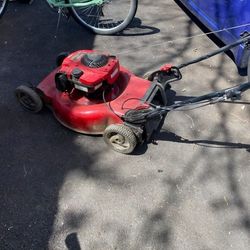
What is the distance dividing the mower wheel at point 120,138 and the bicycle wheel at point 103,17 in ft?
6.81

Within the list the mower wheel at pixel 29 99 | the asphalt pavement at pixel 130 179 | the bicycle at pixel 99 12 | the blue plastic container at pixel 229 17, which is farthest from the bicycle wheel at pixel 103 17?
the mower wheel at pixel 29 99

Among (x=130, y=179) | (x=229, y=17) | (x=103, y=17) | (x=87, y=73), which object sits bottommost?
(x=130, y=179)

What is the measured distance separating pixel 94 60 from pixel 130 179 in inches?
42.6

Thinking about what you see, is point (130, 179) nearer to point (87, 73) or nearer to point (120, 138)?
point (120, 138)

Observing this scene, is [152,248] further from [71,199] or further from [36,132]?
[36,132]

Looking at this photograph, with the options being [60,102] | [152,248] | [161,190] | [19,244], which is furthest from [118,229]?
[60,102]

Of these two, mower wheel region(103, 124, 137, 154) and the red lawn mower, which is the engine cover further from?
mower wheel region(103, 124, 137, 154)

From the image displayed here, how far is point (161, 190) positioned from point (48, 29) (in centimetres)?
307

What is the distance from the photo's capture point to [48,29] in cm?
522

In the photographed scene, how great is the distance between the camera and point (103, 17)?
18.0 ft

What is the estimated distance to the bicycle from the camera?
480 cm

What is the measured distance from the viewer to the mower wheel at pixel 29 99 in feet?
12.0

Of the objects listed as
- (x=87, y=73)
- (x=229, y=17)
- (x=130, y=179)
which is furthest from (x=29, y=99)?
(x=229, y=17)

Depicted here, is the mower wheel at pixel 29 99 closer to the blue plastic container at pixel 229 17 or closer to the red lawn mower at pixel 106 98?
the red lawn mower at pixel 106 98
